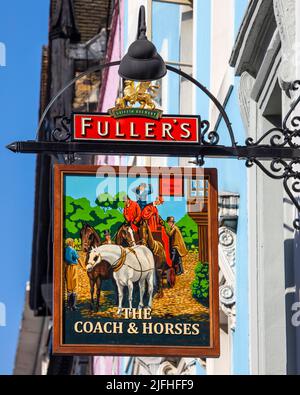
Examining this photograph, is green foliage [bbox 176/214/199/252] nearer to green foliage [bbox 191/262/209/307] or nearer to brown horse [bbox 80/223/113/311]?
green foliage [bbox 191/262/209/307]

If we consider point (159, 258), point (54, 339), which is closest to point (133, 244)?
point (159, 258)

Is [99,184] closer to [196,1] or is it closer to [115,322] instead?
[115,322]

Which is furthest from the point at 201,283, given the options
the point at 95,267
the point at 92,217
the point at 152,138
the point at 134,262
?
the point at 152,138

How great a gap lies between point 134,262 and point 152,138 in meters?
0.82

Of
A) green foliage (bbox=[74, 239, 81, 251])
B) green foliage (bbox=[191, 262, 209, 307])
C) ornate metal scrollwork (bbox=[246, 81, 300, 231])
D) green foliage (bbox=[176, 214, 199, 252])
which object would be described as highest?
ornate metal scrollwork (bbox=[246, 81, 300, 231])

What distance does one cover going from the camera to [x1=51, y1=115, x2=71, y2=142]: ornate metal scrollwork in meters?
7.73

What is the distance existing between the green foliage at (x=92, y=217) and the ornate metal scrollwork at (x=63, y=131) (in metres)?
0.49

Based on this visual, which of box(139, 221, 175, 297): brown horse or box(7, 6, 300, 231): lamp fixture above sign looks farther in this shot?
box(139, 221, 175, 297): brown horse

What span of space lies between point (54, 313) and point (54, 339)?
16 cm

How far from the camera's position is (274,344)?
29.0ft

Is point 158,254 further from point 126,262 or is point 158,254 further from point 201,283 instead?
point 201,283

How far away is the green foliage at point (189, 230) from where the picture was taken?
808cm

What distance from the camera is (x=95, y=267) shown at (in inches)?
316

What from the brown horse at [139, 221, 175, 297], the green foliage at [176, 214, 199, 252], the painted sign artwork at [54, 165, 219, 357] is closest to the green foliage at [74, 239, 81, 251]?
the painted sign artwork at [54, 165, 219, 357]
